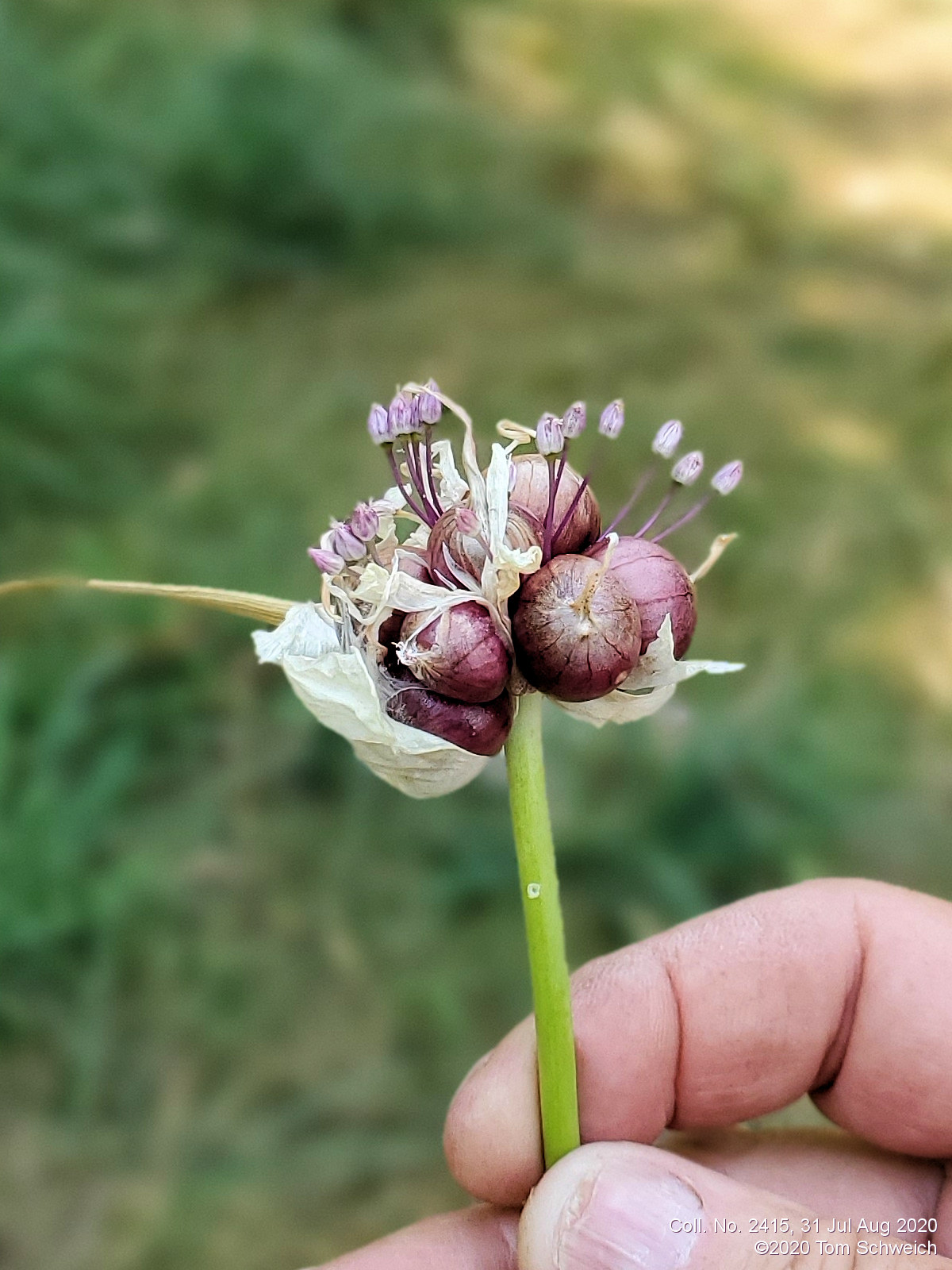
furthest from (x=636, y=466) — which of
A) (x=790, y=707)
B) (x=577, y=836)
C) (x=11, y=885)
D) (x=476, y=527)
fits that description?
(x=476, y=527)

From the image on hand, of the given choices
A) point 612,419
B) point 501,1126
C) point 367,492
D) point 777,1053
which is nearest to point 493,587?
point 612,419

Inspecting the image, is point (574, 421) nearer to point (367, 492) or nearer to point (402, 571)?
point (402, 571)

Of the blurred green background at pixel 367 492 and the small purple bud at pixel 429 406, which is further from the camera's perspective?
the blurred green background at pixel 367 492

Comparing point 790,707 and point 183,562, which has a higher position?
point 183,562

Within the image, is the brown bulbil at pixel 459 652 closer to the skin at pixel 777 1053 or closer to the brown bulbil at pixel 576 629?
the brown bulbil at pixel 576 629

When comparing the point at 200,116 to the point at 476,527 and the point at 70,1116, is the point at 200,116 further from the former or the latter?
the point at 476,527

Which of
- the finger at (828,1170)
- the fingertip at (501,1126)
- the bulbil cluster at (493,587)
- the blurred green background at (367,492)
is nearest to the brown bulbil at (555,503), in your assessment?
the bulbil cluster at (493,587)

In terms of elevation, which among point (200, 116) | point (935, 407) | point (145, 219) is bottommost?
point (935, 407)
